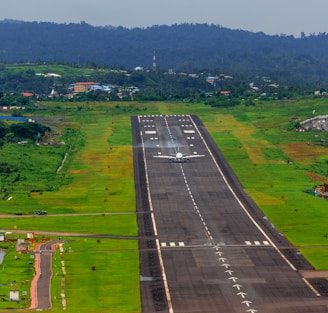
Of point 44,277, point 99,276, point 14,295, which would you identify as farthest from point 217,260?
point 14,295

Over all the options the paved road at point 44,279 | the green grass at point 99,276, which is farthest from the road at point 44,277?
the green grass at point 99,276

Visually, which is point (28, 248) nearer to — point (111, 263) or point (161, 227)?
point (111, 263)

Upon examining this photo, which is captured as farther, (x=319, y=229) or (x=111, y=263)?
(x=319, y=229)

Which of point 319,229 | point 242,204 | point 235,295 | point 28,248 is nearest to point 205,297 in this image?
point 235,295

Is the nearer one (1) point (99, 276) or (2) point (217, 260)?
(1) point (99, 276)

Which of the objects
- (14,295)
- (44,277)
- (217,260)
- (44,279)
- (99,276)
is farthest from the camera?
(217,260)

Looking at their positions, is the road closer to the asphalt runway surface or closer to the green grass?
the green grass

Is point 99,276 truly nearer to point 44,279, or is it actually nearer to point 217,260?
point 44,279

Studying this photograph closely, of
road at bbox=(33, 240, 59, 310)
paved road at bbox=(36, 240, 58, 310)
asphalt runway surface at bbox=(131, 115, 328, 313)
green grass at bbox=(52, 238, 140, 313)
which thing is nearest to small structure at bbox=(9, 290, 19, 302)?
road at bbox=(33, 240, 59, 310)

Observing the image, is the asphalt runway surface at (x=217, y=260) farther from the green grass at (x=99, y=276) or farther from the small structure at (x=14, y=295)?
the small structure at (x=14, y=295)
